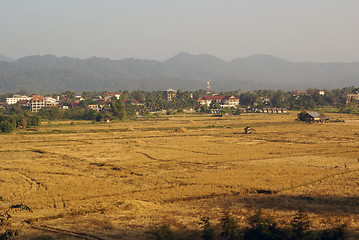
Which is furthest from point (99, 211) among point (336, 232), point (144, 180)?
point (336, 232)

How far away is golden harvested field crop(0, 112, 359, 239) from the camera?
18984 mm

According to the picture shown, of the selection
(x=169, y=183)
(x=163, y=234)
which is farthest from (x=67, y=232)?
(x=169, y=183)

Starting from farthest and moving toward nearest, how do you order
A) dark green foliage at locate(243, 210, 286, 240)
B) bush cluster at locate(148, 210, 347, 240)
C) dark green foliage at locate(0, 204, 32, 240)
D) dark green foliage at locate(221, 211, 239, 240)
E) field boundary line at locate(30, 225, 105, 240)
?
1. field boundary line at locate(30, 225, 105, 240)
2. dark green foliage at locate(0, 204, 32, 240)
3. dark green foliage at locate(221, 211, 239, 240)
4. bush cluster at locate(148, 210, 347, 240)
5. dark green foliage at locate(243, 210, 286, 240)

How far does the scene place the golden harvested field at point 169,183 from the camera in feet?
62.3

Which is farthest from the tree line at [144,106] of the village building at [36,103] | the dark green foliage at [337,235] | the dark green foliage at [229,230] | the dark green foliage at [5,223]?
the dark green foliage at [337,235]

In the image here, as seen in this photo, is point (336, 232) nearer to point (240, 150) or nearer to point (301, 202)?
point (301, 202)

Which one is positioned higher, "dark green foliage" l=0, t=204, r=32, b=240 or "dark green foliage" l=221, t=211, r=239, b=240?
"dark green foliage" l=221, t=211, r=239, b=240

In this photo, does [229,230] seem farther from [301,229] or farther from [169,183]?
[169,183]

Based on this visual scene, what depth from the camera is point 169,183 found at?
25625 millimetres

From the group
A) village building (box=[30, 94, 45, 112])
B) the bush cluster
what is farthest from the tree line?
the bush cluster

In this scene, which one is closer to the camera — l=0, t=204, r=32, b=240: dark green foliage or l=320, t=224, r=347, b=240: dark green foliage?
l=320, t=224, r=347, b=240: dark green foliage

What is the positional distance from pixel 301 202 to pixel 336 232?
5.90m

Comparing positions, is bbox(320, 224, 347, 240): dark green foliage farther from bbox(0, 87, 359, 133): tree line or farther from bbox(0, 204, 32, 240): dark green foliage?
bbox(0, 87, 359, 133): tree line

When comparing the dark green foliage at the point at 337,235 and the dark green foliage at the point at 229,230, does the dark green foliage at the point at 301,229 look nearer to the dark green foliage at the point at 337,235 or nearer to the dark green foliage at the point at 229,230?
the dark green foliage at the point at 337,235
